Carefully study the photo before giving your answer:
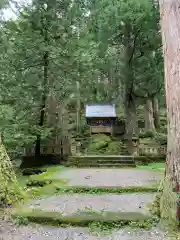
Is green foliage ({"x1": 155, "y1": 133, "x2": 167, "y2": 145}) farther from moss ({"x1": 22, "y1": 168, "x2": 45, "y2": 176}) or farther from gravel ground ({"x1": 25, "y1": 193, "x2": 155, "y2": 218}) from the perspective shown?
gravel ground ({"x1": 25, "y1": 193, "x2": 155, "y2": 218})

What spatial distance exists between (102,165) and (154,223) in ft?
25.9

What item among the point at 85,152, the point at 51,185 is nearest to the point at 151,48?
the point at 85,152

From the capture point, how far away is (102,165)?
41.3 feet

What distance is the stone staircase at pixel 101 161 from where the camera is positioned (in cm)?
1259

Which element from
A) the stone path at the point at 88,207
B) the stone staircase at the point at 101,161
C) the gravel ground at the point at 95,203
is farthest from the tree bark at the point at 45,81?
the gravel ground at the point at 95,203

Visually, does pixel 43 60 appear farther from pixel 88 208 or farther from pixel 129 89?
pixel 88 208

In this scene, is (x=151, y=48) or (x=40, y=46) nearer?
(x=40, y=46)

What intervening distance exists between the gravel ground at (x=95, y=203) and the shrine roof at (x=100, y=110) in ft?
33.7

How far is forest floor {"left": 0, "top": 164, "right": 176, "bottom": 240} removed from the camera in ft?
14.3

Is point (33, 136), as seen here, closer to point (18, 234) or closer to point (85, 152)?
point (85, 152)

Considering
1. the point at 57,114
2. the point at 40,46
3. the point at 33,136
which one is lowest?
the point at 33,136

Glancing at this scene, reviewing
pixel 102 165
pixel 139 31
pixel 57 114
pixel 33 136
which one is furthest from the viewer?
pixel 139 31

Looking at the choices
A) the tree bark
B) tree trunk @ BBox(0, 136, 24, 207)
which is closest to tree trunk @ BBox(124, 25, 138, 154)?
the tree bark

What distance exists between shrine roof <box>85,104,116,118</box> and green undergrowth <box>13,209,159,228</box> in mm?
11785
